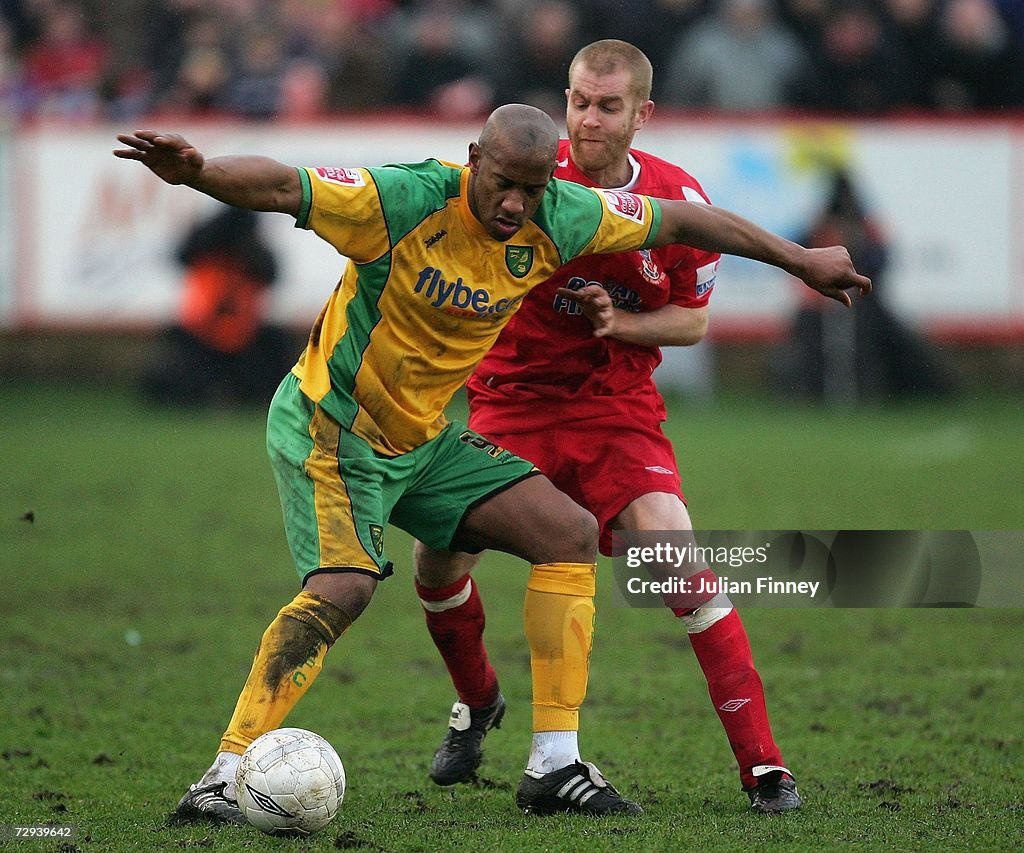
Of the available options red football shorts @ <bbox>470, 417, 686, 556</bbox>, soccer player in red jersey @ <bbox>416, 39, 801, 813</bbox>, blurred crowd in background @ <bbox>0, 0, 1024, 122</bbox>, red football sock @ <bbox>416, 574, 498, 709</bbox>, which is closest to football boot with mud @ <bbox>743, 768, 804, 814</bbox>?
soccer player in red jersey @ <bbox>416, 39, 801, 813</bbox>

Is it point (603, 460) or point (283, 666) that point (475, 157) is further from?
point (283, 666)

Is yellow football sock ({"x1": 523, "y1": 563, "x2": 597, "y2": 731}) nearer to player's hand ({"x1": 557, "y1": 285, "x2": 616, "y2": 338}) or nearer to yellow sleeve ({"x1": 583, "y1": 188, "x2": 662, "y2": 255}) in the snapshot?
player's hand ({"x1": 557, "y1": 285, "x2": 616, "y2": 338})

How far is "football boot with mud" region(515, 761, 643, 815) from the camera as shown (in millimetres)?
4957

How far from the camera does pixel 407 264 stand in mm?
4883

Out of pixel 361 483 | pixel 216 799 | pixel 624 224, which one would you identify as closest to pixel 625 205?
pixel 624 224

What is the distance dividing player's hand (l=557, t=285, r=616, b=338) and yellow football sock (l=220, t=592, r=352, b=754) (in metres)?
1.25

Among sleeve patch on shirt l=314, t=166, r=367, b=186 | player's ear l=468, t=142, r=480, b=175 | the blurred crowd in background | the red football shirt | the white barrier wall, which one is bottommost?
the red football shirt

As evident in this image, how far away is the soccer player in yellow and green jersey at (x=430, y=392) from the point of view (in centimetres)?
474

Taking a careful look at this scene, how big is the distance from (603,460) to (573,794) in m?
1.19

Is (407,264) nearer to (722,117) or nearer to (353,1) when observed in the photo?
(722,117)

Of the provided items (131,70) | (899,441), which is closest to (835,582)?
(899,441)

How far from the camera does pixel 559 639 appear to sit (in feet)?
16.8

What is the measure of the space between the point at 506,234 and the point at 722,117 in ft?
38.9

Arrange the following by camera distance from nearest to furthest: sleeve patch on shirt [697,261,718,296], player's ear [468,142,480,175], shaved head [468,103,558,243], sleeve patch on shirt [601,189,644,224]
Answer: shaved head [468,103,558,243] < player's ear [468,142,480,175] < sleeve patch on shirt [601,189,644,224] < sleeve patch on shirt [697,261,718,296]
